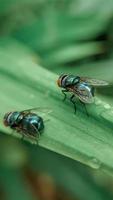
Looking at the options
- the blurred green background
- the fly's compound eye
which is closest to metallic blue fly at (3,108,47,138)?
the fly's compound eye

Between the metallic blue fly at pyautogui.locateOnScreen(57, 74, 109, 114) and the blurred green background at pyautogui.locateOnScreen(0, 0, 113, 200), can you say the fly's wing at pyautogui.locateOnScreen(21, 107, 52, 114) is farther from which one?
the blurred green background at pyautogui.locateOnScreen(0, 0, 113, 200)

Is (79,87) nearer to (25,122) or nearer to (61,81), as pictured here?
(61,81)

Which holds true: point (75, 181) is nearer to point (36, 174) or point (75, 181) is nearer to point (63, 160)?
point (63, 160)

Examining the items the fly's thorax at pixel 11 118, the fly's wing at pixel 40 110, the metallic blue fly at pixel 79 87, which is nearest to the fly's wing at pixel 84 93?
the metallic blue fly at pixel 79 87

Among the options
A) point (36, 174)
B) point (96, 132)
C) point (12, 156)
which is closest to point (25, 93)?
point (96, 132)

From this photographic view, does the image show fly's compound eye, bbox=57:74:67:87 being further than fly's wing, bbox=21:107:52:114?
Yes

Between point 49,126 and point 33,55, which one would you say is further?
point 33,55
